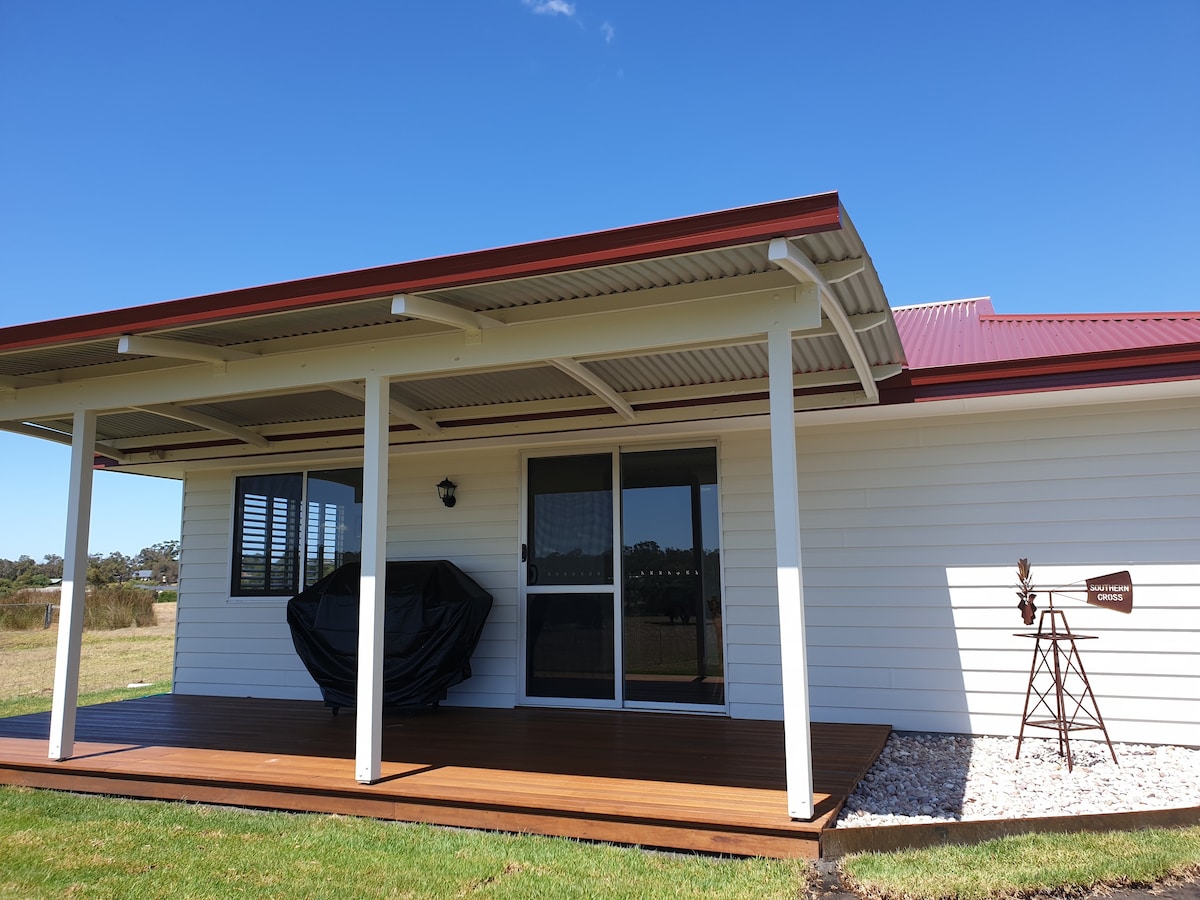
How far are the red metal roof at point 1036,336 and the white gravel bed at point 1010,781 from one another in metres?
2.28

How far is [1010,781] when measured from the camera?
157 inches

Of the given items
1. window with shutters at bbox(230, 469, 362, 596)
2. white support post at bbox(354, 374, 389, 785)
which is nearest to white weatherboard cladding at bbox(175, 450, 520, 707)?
window with shutters at bbox(230, 469, 362, 596)

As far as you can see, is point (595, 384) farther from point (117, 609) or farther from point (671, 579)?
point (117, 609)

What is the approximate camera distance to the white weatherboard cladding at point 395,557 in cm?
626

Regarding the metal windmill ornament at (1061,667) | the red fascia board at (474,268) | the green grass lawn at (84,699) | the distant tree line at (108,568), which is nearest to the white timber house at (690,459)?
the red fascia board at (474,268)

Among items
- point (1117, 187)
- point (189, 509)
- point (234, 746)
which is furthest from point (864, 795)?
point (1117, 187)

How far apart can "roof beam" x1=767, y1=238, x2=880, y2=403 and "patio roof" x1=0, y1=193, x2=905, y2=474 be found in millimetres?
11

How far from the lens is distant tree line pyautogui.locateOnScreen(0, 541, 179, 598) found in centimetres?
3147

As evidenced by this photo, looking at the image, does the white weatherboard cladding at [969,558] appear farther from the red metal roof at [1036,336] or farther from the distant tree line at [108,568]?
the distant tree line at [108,568]

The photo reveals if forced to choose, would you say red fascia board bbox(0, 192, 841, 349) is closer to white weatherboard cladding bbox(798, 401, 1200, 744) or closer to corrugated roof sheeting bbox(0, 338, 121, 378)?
corrugated roof sheeting bbox(0, 338, 121, 378)

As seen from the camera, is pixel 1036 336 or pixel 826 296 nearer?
pixel 826 296

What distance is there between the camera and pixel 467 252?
337 cm

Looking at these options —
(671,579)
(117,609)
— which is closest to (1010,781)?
(671,579)

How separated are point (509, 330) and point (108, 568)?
37613 millimetres
